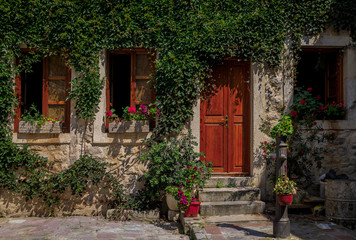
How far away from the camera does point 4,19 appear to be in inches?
234

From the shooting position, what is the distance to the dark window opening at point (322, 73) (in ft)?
21.6

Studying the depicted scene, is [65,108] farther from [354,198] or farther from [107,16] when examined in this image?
[354,198]

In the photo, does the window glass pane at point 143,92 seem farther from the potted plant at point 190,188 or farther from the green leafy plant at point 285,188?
the green leafy plant at point 285,188

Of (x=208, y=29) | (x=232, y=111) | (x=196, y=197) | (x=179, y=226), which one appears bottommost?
(x=179, y=226)

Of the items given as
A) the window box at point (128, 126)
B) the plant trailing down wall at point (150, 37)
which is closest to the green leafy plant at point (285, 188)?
the plant trailing down wall at point (150, 37)

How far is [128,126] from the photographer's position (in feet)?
19.8

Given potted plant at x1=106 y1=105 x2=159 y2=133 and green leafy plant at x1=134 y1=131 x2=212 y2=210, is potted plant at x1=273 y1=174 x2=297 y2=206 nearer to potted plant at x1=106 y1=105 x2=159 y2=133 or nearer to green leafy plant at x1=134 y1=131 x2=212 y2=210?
green leafy plant at x1=134 y1=131 x2=212 y2=210

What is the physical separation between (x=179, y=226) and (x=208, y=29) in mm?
3371

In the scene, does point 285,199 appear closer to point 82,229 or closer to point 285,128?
point 285,128

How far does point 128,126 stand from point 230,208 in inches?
86.6

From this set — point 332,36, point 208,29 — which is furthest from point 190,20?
point 332,36

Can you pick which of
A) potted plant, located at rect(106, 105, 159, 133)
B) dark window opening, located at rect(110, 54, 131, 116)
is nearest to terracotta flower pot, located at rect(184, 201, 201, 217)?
potted plant, located at rect(106, 105, 159, 133)

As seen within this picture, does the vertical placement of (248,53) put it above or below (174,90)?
above

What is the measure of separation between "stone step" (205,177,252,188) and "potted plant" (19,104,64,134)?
280 cm
